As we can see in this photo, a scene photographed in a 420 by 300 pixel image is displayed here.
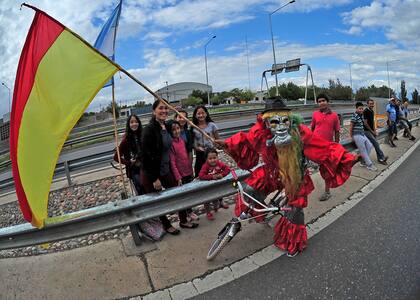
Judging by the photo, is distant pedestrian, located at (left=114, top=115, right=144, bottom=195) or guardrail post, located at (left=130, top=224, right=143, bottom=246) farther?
distant pedestrian, located at (left=114, top=115, right=144, bottom=195)

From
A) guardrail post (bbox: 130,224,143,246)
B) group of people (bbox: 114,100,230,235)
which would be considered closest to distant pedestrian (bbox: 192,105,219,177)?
group of people (bbox: 114,100,230,235)

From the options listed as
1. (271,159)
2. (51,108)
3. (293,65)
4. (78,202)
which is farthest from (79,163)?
(293,65)

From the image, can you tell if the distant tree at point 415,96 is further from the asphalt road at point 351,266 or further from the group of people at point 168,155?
the group of people at point 168,155

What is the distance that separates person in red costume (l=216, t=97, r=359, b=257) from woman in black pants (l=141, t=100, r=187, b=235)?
0.80 metres

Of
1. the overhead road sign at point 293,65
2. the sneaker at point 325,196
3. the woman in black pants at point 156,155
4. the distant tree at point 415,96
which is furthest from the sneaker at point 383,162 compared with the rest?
the distant tree at point 415,96

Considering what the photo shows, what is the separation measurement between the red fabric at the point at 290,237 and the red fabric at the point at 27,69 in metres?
2.38

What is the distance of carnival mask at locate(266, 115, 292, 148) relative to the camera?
10.7 feet

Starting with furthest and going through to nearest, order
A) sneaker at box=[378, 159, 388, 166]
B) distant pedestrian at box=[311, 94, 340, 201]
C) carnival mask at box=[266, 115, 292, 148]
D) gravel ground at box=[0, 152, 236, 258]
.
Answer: sneaker at box=[378, 159, 388, 166]
distant pedestrian at box=[311, 94, 340, 201]
gravel ground at box=[0, 152, 236, 258]
carnival mask at box=[266, 115, 292, 148]

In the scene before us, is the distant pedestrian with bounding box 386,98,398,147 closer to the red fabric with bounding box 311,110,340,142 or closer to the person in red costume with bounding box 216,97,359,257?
the red fabric with bounding box 311,110,340,142

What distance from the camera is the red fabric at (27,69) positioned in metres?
2.56

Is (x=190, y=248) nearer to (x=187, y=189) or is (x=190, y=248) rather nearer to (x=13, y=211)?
(x=187, y=189)

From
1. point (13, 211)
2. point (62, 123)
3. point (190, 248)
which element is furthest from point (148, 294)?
point (13, 211)

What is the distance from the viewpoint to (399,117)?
11625 mm

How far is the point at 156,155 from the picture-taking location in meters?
3.93
